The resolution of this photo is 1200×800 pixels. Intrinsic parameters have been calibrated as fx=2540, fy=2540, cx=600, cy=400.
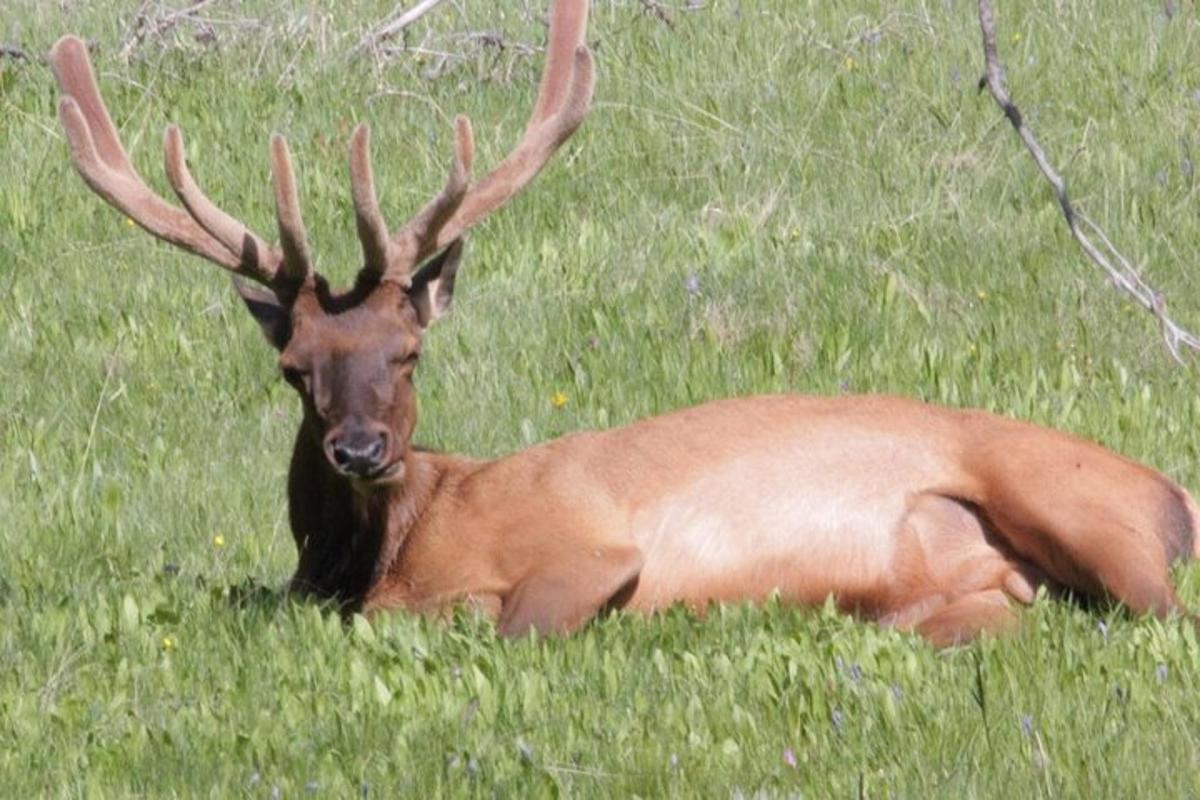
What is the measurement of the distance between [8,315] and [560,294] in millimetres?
2147

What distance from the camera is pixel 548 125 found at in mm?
7551

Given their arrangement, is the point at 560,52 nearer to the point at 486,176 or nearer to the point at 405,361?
the point at 486,176

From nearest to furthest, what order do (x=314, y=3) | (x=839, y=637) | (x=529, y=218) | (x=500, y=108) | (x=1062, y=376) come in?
(x=839, y=637)
(x=1062, y=376)
(x=529, y=218)
(x=500, y=108)
(x=314, y=3)

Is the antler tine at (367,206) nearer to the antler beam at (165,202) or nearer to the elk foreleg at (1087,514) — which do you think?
the antler beam at (165,202)

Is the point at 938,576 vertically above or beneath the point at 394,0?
beneath

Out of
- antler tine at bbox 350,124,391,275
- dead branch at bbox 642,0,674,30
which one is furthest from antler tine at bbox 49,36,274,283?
dead branch at bbox 642,0,674,30

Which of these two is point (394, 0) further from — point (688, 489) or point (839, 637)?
point (839, 637)

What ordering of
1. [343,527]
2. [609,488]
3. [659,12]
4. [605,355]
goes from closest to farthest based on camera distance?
[343,527] < [609,488] < [605,355] < [659,12]

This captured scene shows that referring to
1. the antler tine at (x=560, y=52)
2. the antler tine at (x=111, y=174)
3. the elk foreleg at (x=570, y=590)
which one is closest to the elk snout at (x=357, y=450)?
the elk foreleg at (x=570, y=590)

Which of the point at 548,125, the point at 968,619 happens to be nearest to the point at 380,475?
the point at 548,125

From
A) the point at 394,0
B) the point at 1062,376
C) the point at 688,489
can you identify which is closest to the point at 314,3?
the point at 394,0

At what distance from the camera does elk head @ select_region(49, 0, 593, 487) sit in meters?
6.78

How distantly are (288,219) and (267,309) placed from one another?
0.48m

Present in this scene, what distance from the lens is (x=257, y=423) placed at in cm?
898
